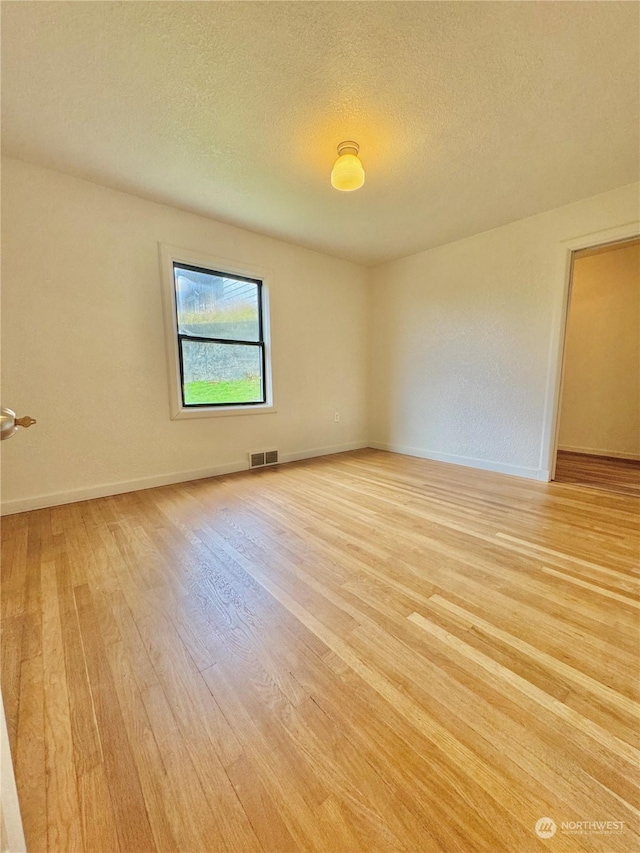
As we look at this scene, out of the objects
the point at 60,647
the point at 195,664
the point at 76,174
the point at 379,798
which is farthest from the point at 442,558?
the point at 76,174

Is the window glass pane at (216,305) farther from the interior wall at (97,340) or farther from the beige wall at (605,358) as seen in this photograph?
the beige wall at (605,358)

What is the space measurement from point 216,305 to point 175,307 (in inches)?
17.3

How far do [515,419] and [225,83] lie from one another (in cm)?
349

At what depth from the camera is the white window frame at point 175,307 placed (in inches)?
115

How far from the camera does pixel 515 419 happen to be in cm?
332

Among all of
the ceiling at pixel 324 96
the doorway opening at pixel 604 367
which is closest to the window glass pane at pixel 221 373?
the ceiling at pixel 324 96

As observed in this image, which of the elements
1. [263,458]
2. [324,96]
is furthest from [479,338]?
[263,458]

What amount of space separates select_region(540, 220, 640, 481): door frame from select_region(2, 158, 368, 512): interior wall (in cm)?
274

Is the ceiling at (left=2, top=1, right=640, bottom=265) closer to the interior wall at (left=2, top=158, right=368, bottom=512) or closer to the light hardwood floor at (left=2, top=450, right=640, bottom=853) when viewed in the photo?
the interior wall at (left=2, top=158, right=368, bottom=512)

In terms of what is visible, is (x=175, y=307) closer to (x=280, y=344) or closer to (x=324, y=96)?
(x=280, y=344)

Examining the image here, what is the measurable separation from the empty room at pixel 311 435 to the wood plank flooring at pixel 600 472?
0.20ft

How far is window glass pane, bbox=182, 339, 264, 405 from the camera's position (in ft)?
10.4

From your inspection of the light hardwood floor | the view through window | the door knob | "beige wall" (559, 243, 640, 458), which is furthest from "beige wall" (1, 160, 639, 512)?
the door knob

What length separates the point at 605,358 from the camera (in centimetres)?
407
